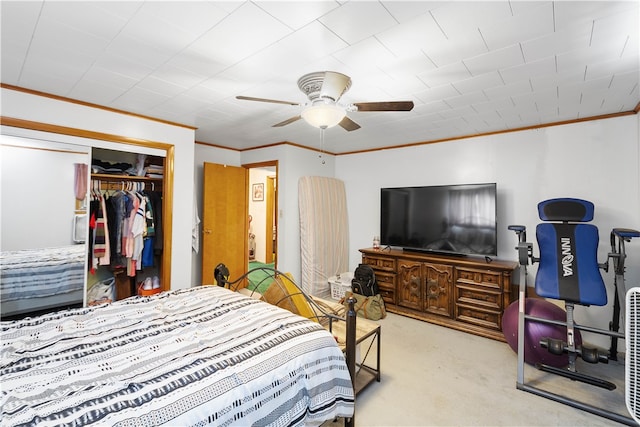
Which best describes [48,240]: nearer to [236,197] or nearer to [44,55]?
[44,55]

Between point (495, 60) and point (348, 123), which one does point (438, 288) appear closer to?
point (348, 123)

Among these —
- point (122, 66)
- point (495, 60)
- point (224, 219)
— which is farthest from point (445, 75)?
point (224, 219)

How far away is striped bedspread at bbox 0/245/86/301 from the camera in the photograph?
2641mm

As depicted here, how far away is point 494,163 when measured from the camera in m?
3.74

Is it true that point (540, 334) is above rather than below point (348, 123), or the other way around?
below

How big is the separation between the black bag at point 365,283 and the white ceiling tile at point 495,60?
9.07 ft

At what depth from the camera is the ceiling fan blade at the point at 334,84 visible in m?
1.76

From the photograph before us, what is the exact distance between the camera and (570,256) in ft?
7.96

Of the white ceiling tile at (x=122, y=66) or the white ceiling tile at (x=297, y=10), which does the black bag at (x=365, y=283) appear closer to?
the white ceiling tile at (x=297, y=10)

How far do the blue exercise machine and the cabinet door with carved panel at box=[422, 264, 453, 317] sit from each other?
102 cm

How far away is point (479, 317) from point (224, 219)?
149 inches

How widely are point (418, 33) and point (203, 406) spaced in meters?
2.15

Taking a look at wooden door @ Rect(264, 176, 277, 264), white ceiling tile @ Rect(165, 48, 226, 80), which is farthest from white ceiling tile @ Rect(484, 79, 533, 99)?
wooden door @ Rect(264, 176, 277, 264)

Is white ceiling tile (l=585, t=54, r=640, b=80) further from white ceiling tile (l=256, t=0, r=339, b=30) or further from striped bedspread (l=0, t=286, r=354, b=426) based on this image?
striped bedspread (l=0, t=286, r=354, b=426)
